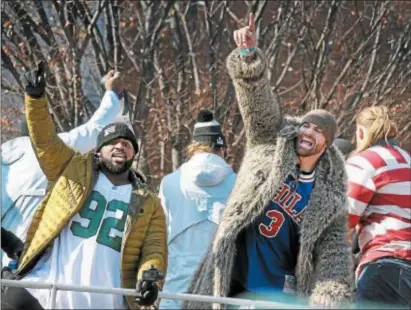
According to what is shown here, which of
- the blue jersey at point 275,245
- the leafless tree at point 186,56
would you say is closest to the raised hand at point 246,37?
the blue jersey at point 275,245

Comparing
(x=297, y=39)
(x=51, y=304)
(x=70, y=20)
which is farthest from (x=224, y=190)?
(x=297, y=39)

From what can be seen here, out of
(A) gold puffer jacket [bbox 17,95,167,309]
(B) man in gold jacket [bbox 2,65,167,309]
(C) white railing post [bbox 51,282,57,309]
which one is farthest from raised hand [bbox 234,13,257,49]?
(C) white railing post [bbox 51,282,57,309]

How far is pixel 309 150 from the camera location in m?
5.33

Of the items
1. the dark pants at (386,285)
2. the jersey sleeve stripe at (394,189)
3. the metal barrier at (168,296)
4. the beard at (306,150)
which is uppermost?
the beard at (306,150)

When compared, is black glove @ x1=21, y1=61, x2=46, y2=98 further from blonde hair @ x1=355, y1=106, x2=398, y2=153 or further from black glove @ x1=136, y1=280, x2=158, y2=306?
blonde hair @ x1=355, y1=106, x2=398, y2=153

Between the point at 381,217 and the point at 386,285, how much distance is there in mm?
383

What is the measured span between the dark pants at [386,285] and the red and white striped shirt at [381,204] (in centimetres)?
5

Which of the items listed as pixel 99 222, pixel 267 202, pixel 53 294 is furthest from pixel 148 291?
pixel 267 202

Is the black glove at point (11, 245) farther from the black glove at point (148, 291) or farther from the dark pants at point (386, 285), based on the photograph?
the dark pants at point (386, 285)

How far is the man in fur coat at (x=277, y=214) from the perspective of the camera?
5.12 metres

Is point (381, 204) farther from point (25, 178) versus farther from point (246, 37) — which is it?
point (25, 178)

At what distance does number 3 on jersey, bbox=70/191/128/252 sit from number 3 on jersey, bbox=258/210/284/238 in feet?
2.43

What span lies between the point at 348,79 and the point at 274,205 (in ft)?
25.5

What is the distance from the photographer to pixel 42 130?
206 inches
